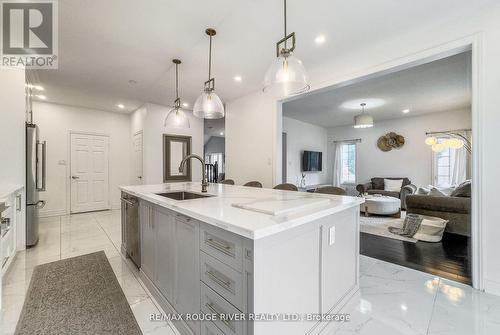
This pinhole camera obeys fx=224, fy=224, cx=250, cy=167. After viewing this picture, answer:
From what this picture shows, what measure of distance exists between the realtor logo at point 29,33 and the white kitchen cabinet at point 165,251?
225 cm

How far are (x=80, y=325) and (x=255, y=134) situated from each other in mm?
3597

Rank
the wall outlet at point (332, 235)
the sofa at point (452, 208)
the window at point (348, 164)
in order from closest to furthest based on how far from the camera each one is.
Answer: the wall outlet at point (332, 235) < the sofa at point (452, 208) < the window at point (348, 164)

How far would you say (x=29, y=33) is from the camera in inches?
97.9

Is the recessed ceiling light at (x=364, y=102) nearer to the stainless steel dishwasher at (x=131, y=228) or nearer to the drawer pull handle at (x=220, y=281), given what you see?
the stainless steel dishwasher at (x=131, y=228)

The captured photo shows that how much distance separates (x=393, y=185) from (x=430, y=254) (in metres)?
4.00

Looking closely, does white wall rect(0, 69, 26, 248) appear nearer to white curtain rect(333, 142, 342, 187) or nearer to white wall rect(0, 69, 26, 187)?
white wall rect(0, 69, 26, 187)

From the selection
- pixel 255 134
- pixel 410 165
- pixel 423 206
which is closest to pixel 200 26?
pixel 255 134

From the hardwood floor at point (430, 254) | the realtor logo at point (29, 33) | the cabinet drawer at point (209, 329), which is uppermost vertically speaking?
the realtor logo at point (29, 33)

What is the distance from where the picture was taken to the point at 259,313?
1058mm

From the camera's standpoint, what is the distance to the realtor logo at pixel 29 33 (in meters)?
2.12

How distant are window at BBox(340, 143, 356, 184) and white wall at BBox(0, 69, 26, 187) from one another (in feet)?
26.9

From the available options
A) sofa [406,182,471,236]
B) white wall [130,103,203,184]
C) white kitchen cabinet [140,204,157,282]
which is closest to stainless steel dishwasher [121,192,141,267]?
white kitchen cabinet [140,204,157,282]

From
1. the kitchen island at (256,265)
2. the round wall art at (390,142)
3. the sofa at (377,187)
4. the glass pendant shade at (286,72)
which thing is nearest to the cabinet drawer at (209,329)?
the kitchen island at (256,265)

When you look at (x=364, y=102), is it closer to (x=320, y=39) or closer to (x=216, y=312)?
(x=320, y=39)
